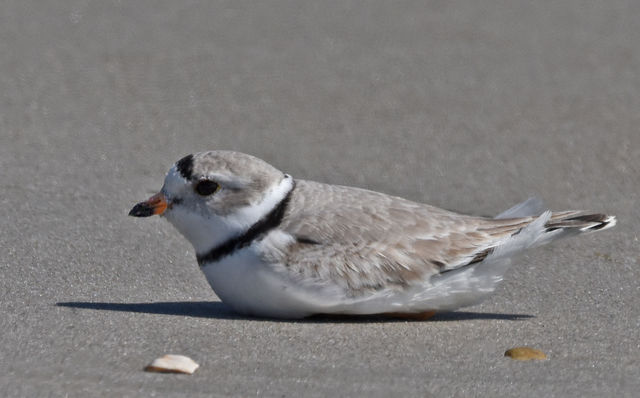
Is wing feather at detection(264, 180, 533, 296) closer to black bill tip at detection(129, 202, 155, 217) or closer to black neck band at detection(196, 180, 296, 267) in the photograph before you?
black neck band at detection(196, 180, 296, 267)

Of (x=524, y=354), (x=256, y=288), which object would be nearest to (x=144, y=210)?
(x=256, y=288)

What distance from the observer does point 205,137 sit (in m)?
7.01

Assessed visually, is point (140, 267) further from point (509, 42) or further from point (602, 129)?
point (509, 42)

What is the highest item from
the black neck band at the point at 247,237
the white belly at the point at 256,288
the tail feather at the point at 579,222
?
the black neck band at the point at 247,237

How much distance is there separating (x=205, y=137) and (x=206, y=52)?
1.78 m

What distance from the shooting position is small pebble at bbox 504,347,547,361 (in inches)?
144

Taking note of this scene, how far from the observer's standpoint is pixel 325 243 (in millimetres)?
3932

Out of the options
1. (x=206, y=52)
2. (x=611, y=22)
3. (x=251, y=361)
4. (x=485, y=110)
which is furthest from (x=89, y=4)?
(x=251, y=361)

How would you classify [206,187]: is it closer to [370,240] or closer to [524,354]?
[370,240]

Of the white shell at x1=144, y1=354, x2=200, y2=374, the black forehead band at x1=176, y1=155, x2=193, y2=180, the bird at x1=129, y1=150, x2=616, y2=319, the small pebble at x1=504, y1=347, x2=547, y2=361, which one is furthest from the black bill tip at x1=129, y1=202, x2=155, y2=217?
the small pebble at x1=504, y1=347, x2=547, y2=361

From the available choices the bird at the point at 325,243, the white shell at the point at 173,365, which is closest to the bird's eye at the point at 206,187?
the bird at the point at 325,243

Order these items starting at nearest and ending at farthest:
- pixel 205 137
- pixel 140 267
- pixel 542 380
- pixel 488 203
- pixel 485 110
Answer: pixel 542 380 → pixel 140 267 → pixel 488 203 → pixel 205 137 → pixel 485 110

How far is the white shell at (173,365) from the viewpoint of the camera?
3.29m

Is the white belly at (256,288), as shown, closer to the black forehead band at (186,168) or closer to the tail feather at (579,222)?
the black forehead band at (186,168)
